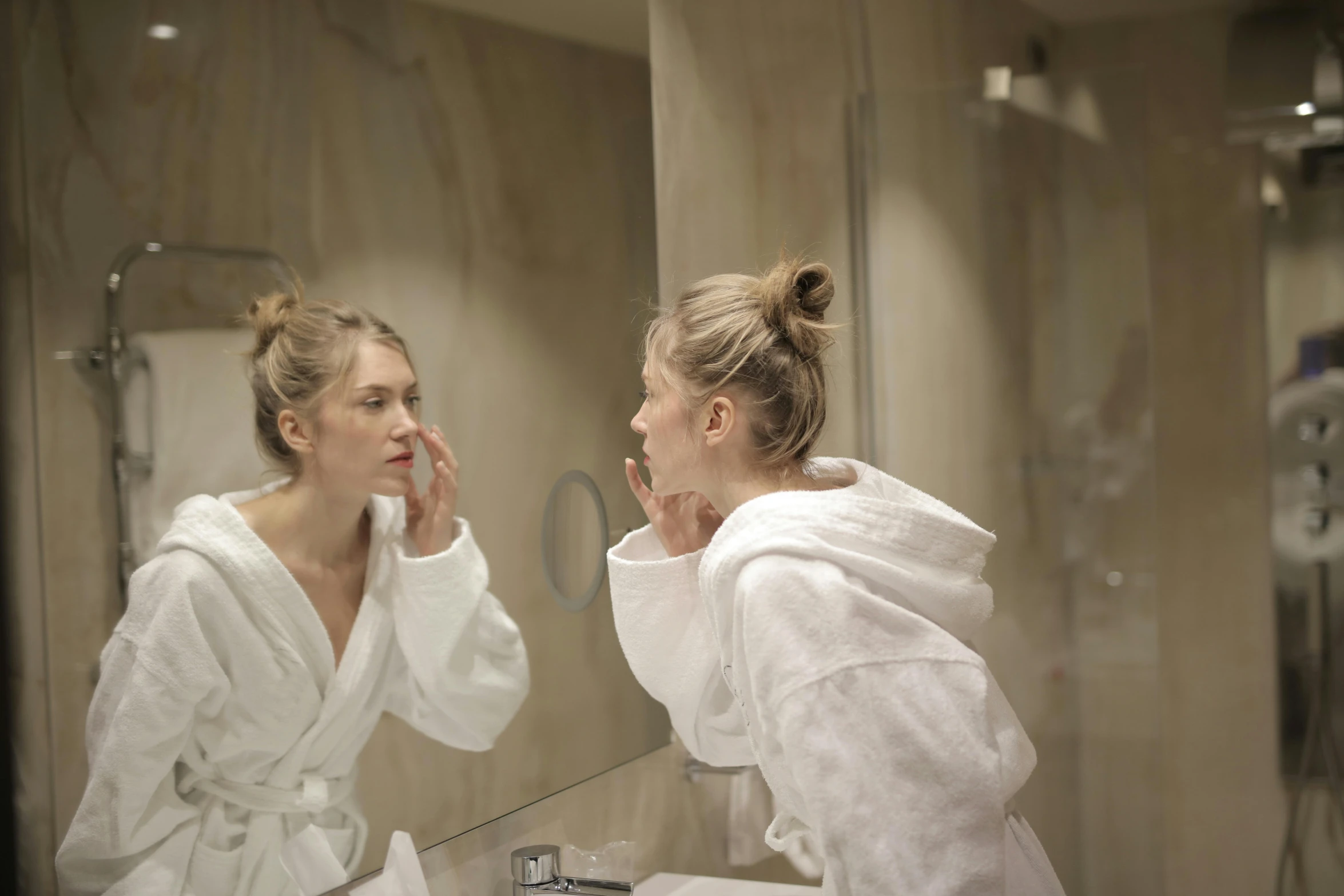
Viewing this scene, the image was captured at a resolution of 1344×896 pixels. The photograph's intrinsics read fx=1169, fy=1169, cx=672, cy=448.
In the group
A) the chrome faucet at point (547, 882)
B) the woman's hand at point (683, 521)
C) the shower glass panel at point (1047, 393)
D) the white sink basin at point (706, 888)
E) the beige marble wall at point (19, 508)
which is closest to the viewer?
the beige marble wall at point (19, 508)

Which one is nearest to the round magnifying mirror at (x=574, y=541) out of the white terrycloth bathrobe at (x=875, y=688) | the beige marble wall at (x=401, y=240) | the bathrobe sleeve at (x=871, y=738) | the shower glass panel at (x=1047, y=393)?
the beige marble wall at (x=401, y=240)

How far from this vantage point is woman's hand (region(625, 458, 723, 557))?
1.39 m

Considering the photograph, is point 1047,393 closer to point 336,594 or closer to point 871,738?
point 871,738

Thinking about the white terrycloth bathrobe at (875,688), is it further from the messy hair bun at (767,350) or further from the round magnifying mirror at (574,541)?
the round magnifying mirror at (574,541)

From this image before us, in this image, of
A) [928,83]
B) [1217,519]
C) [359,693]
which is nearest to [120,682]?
[359,693]

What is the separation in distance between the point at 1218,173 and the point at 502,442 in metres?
1.77

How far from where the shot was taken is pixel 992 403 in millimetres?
2111

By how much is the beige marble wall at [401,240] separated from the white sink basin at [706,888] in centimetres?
17

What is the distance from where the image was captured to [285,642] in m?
1.09

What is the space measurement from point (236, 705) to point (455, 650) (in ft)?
0.97

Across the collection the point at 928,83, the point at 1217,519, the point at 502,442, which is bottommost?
the point at 1217,519

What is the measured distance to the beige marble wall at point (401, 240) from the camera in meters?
0.92

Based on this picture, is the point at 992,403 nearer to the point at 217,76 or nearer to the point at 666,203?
the point at 666,203

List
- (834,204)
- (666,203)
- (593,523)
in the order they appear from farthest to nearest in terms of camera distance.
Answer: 1. (834,204)
2. (666,203)
3. (593,523)
